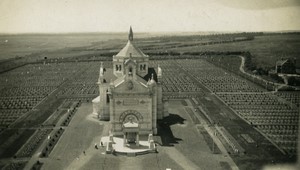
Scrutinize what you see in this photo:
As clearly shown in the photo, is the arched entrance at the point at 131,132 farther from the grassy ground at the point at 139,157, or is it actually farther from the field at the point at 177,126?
the field at the point at 177,126

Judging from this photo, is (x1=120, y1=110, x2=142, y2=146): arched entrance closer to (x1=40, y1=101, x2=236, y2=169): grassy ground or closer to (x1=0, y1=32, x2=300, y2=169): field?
(x1=40, y1=101, x2=236, y2=169): grassy ground

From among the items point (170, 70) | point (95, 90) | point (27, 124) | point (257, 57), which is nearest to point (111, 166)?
point (27, 124)

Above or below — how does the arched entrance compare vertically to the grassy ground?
above

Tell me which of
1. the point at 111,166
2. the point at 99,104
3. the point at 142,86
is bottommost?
the point at 111,166

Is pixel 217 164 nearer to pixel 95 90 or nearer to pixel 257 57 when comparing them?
pixel 95 90

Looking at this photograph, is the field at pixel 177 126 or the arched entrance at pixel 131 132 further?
the arched entrance at pixel 131 132

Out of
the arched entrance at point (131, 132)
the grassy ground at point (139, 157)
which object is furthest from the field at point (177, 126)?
the arched entrance at point (131, 132)

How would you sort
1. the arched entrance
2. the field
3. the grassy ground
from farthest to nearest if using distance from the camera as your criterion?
the arched entrance < the field < the grassy ground

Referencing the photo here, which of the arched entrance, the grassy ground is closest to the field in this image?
the grassy ground
